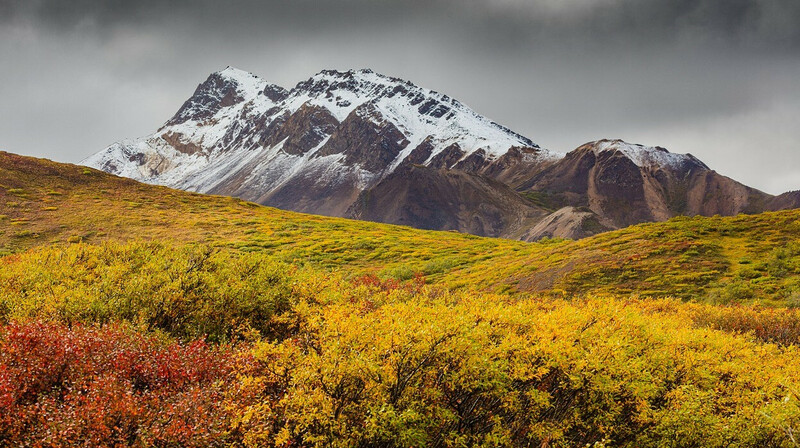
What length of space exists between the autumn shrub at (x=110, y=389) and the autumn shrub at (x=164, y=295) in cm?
138

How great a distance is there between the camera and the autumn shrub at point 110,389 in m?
6.20

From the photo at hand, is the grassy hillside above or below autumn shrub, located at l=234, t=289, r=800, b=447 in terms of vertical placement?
above

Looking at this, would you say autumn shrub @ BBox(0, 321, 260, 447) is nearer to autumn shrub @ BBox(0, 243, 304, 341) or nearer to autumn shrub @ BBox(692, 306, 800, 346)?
autumn shrub @ BBox(0, 243, 304, 341)

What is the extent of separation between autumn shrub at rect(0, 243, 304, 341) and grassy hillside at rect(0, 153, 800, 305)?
1036cm

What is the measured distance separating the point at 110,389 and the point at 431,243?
135ft

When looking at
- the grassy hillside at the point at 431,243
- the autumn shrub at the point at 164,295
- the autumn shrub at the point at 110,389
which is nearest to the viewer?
the autumn shrub at the point at 110,389

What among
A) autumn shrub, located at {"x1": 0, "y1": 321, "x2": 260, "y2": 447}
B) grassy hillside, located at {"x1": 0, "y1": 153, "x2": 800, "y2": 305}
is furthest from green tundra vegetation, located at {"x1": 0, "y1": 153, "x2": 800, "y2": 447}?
grassy hillside, located at {"x1": 0, "y1": 153, "x2": 800, "y2": 305}

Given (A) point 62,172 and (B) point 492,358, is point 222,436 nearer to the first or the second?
(B) point 492,358

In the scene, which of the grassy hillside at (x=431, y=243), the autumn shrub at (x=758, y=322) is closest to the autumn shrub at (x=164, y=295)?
the grassy hillside at (x=431, y=243)

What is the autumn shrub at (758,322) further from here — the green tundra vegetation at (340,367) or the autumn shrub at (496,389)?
the autumn shrub at (496,389)

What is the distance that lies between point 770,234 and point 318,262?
3120 cm

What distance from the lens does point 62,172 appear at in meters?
57.4

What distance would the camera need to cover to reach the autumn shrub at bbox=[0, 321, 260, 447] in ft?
20.3

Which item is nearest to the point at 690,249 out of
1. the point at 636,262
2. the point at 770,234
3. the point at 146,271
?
the point at 636,262
